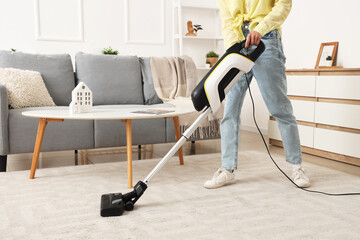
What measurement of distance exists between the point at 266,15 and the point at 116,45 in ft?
8.92

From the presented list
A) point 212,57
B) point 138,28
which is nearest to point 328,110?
point 212,57

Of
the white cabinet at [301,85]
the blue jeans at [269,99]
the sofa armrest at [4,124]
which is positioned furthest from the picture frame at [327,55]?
the sofa armrest at [4,124]

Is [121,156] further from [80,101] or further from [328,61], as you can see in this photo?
[328,61]

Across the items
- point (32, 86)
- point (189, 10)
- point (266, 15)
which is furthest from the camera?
point (189, 10)

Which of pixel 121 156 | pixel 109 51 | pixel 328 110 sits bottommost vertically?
pixel 121 156

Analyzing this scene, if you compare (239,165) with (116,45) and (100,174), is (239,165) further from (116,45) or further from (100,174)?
(116,45)

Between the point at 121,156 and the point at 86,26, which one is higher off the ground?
the point at 86,26

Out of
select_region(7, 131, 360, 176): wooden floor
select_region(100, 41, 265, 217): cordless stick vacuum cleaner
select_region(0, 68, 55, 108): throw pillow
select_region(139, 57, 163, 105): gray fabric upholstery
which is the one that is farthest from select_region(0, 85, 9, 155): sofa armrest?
select_region(139, 57, 163, 105): gray fabric upholstery

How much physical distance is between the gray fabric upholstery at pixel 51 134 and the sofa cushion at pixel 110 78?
0.55 meters

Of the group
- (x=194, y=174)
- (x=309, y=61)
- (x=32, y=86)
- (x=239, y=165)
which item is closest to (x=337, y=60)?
(x=309, y=61)

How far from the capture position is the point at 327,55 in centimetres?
332

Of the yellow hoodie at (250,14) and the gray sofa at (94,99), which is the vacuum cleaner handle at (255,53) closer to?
the yellow hoodie at (250,14)

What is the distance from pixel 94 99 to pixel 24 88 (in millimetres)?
571

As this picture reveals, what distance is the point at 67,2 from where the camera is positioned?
13.6 ft
